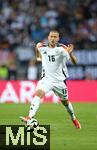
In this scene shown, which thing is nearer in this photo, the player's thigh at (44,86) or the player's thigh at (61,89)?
the player's thigh at (44,86)

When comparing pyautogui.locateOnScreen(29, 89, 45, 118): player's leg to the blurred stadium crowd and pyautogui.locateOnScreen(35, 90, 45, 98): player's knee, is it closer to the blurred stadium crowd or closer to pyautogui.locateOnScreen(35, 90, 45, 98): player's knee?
pyautogui.locateOnScreen(35, 90, 45, 98): player's knee

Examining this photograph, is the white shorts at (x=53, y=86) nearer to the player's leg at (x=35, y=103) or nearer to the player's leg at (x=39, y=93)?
the player's leg at (x=39, y=93)

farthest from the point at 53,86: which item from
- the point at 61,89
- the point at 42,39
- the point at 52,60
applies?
the point at 42,39

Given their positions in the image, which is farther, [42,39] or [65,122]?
[42,39]

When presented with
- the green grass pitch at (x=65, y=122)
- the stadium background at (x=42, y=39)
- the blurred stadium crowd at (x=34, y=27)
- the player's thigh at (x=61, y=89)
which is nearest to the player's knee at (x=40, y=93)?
the player's thigh at (x=61, y=89)

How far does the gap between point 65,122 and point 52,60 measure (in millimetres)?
2449

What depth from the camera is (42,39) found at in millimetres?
27875

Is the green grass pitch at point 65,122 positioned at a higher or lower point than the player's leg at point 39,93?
lower

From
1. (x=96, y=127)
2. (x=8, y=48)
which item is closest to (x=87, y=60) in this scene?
(x=8, y=48)

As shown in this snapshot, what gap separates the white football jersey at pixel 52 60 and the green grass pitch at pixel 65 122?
3.91 feet

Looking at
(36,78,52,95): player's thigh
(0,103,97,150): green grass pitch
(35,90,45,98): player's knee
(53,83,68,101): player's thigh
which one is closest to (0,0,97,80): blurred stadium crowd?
(0,103,97,150): green grass pitch

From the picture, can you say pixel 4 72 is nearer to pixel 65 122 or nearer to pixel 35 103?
pixel 65 122

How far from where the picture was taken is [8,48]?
27859 mm

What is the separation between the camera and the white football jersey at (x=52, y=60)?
14547mm
